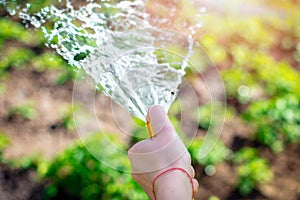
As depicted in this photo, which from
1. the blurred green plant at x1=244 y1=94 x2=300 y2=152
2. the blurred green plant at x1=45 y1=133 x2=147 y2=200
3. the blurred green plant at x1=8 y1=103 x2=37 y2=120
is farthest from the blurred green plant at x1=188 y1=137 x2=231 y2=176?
the blurred green plant at x1=8 y1=103 x2=37 y2=120

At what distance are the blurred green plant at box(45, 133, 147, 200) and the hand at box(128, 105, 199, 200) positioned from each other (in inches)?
52.1

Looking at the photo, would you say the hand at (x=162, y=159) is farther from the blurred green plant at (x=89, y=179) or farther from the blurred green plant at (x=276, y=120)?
the blurred green plant at (x=276, y=120)

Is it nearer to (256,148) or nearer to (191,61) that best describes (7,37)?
(256,148)

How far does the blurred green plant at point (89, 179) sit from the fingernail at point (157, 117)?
1341 mm

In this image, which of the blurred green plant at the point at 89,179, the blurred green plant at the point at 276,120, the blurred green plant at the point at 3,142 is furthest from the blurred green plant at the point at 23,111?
the blurred green plant at the point at 276,120

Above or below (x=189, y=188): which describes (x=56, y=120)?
below

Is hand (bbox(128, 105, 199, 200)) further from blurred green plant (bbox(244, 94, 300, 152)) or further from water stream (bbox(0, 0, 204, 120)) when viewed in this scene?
blurred green plant (bbox(244, 94, 300, 152))

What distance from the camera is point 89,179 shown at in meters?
2.91

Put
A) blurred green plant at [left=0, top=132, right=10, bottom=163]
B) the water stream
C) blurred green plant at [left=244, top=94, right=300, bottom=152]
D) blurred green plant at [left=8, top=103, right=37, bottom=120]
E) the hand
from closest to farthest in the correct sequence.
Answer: the hand, the water stream, blurred green plant at [left=0, top=132, right=10, bottom=163], blurred green plant at [left=8, top=103, right=37, bottom=120], blurred green plant at [left=244, top=94, right=300, bottom=152]

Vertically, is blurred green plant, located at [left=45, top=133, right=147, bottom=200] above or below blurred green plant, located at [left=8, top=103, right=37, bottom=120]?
above

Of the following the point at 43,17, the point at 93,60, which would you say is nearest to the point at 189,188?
the point at 93,60

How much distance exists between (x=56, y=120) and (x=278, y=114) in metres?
1.79

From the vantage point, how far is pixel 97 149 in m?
2.59

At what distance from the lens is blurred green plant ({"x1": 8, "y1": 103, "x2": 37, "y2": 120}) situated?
11.4ft
